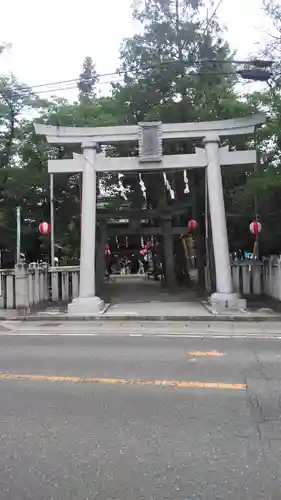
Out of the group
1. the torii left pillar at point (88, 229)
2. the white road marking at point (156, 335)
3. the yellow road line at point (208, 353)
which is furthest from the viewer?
the torii left pillar at point (88, 229)

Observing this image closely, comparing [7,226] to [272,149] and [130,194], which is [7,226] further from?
[272,149]

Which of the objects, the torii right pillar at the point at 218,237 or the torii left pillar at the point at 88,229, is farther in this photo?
the torii left pillar at the point at 88,229

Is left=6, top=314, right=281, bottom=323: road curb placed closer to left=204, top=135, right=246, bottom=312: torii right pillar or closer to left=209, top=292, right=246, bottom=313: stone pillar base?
left=209, top=292, right=246, bottom=313: stone pillar base

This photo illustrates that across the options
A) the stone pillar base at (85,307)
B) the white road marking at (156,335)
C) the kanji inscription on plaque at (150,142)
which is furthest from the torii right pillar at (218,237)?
the white road marking at (156,335)

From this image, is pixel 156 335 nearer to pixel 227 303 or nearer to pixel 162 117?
pixel 227 303

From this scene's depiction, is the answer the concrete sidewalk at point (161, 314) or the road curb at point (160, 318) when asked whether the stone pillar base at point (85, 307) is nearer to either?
the concrete sidewalk at point (161, 314)

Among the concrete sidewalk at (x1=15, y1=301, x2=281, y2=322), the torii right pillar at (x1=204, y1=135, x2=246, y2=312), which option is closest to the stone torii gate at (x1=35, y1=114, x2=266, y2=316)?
the torii right pillar at (x1=204, y1=135, x2=246, y2=312)

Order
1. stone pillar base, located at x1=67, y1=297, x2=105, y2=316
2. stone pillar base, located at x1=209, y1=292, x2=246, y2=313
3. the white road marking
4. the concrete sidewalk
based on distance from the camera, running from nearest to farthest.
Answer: the white road marking → the concrete sidewalk → stone pillar base, located at x1=67, y1=297, x2=105, y2=316 → stone pillar base, located at x1=209, y1=292, x2=246, y2=313

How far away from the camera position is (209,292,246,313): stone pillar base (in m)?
16.7

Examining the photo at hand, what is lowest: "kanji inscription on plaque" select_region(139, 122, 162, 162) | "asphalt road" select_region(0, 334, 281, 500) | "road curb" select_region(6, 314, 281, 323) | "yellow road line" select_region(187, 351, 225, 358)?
"asphalt road" select_region(0, 334, 281, 500)

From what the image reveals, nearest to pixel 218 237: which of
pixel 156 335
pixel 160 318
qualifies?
pixel 160 318

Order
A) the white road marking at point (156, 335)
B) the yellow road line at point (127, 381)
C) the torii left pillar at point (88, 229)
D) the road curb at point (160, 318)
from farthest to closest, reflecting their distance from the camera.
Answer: the torii left pillar at point (88, 229), the road curb at point (160, 318), the white road marking at point (156, 335), the yellow road line at point (127, 381)

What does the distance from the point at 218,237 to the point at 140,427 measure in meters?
13.1

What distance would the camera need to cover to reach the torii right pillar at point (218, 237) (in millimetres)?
16859
